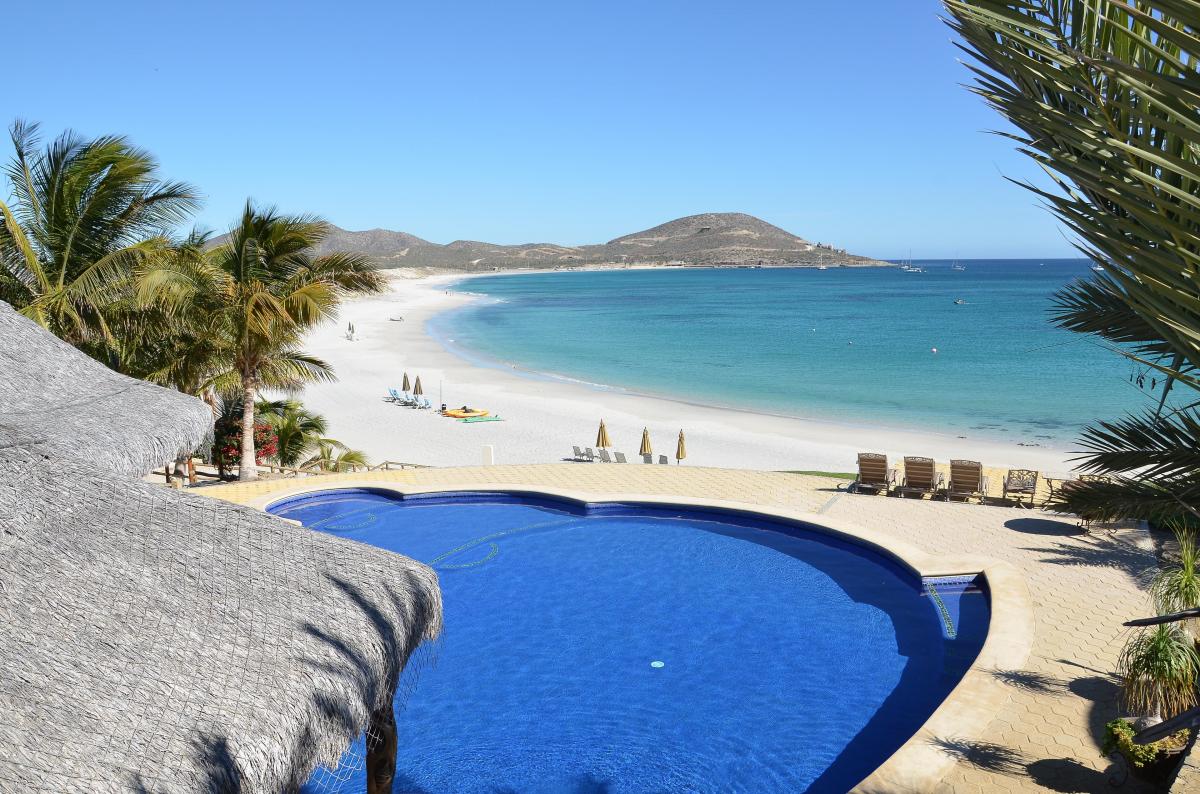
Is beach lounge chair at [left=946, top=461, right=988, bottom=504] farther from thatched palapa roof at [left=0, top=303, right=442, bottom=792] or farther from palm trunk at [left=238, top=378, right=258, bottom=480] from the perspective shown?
palm trunk at [left=238, top=378, right=258, bottom=480]

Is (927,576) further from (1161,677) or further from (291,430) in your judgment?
(291,430)

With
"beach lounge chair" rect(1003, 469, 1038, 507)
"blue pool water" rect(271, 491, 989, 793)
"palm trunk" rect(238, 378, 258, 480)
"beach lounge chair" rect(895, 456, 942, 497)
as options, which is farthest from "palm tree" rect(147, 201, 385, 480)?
"beach lounge chair" rect(1003, 469, 1038, 507)

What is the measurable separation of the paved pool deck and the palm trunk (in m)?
0.49

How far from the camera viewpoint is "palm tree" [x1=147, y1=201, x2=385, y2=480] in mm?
14516

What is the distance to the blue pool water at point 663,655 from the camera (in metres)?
7.85

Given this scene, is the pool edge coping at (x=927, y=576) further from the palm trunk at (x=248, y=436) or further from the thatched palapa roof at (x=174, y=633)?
the thatched palapa roof at (x=174, y=633)

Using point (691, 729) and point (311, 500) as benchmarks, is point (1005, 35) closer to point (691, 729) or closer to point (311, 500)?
point (691, 729)

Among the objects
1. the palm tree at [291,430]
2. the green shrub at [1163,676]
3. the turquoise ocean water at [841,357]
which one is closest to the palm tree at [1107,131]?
the green shrub at [1163,676]

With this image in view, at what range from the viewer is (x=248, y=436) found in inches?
621

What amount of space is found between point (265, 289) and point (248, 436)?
2.77 m

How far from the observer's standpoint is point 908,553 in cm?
1168

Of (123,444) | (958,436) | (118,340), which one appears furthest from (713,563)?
(958,436)

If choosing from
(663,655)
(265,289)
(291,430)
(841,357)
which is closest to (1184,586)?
(663,655)

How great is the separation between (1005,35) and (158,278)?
1397 centimetres
